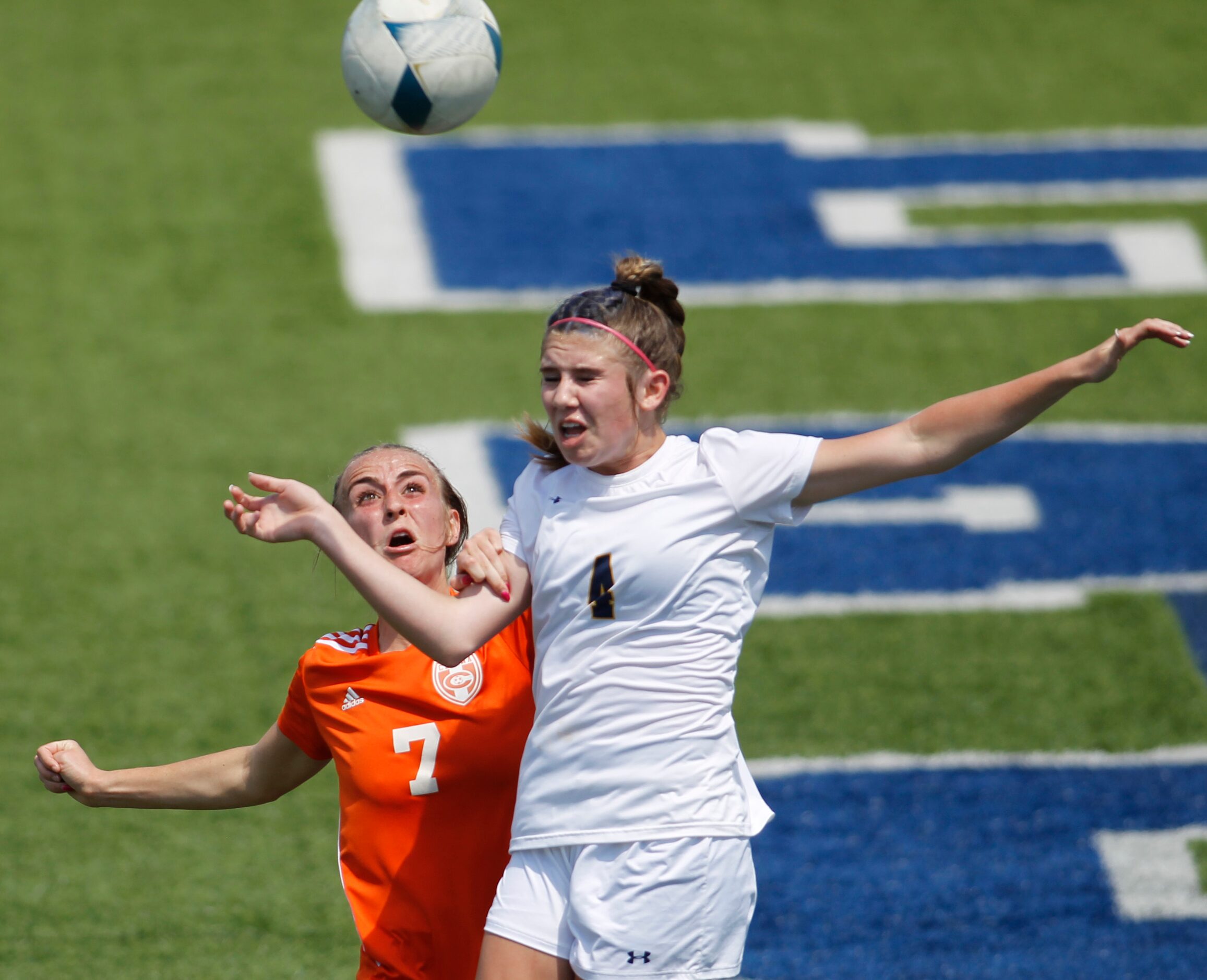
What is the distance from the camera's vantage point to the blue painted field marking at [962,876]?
17.6 ft

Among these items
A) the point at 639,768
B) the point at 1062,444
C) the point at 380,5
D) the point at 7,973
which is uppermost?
the point at 380,5

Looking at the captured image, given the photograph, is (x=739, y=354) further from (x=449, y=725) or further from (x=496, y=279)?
(x=449, y=725)

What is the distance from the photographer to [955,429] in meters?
3.06

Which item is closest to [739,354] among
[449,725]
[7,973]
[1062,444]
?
[1062,444]

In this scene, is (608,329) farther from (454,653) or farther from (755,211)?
(755,211)

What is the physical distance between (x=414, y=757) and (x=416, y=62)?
1.92 meters

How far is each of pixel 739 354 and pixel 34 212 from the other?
14.5ft

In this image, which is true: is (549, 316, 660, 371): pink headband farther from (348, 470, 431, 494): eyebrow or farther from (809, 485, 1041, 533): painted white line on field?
(809, 485, 1041, 533): painted white line on field

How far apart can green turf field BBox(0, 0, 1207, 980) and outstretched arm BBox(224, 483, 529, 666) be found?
2674 millimetres

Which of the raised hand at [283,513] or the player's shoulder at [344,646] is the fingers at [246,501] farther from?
the player's shoulder at [344,646]

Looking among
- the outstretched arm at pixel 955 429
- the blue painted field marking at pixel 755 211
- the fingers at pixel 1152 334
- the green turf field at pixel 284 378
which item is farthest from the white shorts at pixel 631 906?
the blue painted field marking at pixel 755 211

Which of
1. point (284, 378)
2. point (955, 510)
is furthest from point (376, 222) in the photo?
point (955, 510)

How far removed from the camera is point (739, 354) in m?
8.97

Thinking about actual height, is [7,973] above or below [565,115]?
below
